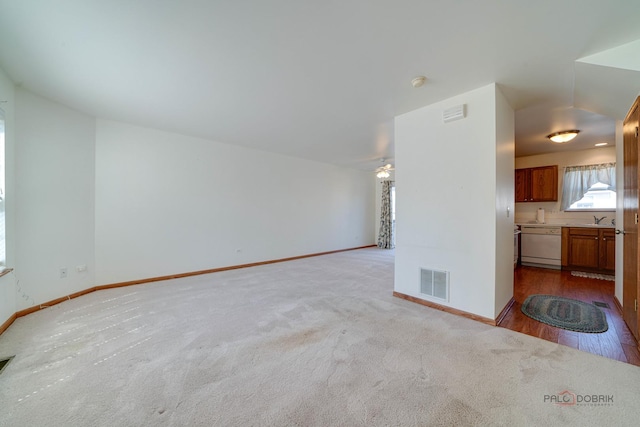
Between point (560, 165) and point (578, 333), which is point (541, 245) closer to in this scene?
point (560, 165)

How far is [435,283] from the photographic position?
295cm

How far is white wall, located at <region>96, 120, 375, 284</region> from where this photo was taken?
3725mm

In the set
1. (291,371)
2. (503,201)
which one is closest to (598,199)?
(503,201)

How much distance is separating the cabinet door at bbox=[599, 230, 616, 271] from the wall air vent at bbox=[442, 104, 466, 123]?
13.6ft

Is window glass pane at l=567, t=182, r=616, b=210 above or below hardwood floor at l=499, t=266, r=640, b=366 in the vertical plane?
above

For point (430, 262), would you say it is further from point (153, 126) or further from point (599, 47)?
point (153, 126)

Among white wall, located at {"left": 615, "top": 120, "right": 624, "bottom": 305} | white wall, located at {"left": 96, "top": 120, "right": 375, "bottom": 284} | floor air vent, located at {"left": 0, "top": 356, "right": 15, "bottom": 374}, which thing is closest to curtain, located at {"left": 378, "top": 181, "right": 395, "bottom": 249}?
white wall, located at {"left": 96, "top": 120, "right": 375, "bottom": 284}

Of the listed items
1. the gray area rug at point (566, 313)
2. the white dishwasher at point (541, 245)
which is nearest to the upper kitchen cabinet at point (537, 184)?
the white dishwasher at point (541, 245)

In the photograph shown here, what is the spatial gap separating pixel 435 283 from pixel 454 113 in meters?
2.02

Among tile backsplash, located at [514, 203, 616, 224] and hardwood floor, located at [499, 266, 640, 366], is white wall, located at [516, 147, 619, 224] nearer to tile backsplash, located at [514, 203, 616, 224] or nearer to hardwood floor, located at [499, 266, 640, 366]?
tile backsplash, located at [514, 203, 616, 224]

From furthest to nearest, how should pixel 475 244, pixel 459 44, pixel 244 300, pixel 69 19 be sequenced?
pixel 244 300
pixel 475 244
pixel 459 44
pixel 69 19

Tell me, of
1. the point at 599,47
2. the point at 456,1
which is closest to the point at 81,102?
the point at 456,1

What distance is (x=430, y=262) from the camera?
302cm

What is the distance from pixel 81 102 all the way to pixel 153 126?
3.02 feet
